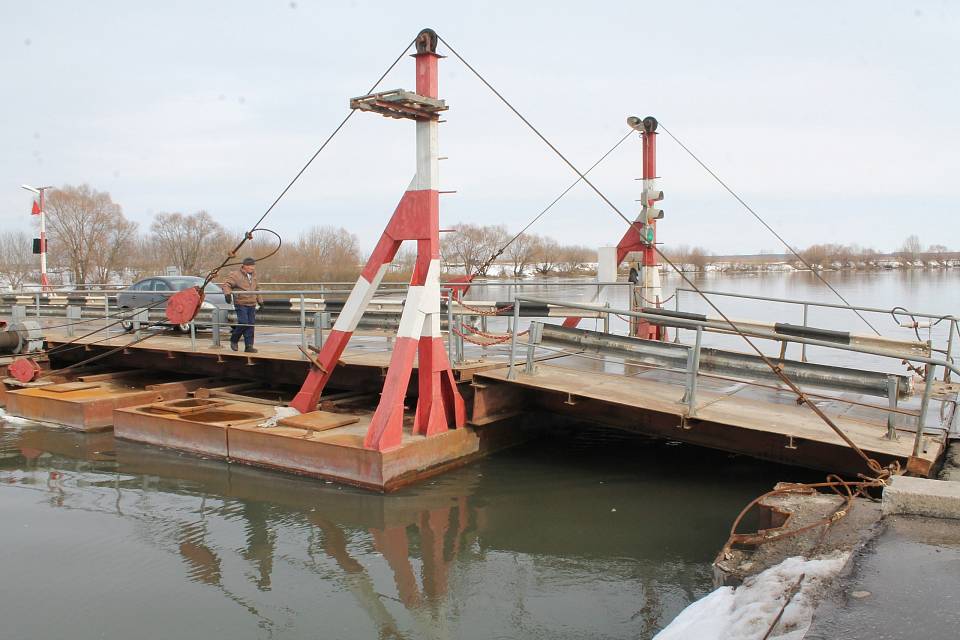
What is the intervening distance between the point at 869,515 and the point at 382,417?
5109 mm

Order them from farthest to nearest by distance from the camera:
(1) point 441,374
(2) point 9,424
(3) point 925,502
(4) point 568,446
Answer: (2) point 9,424
(4) point 568,446
(1) point 441,374
(3) point 925,502

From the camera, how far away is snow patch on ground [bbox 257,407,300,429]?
10.1m

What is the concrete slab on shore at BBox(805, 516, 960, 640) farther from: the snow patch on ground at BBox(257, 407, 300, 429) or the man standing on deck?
the man standing on deck

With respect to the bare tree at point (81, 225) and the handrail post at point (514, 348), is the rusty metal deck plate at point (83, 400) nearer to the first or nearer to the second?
the handrail post at point (514, 348)

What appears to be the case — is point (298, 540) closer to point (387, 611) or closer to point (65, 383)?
point (387, 611)

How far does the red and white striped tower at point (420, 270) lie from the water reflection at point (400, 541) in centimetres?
90

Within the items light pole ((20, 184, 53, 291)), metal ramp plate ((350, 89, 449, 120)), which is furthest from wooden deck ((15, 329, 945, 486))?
light pole ((20, 184, 53, 291))

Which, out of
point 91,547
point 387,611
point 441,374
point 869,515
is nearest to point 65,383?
point 91,547

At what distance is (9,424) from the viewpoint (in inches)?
518

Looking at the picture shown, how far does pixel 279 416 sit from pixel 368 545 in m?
3.27

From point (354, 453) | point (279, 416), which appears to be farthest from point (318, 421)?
point (354, 453)

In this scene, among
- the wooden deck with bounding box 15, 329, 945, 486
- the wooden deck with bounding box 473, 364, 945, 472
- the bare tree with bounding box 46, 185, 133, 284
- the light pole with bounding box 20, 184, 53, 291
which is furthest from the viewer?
the bare tree with bounding box 46, 185, 133, 284

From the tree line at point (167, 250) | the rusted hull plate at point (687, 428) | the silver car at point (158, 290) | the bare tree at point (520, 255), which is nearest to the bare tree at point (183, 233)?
the tree line at point (167, 250)

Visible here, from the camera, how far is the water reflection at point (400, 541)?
236 inches
